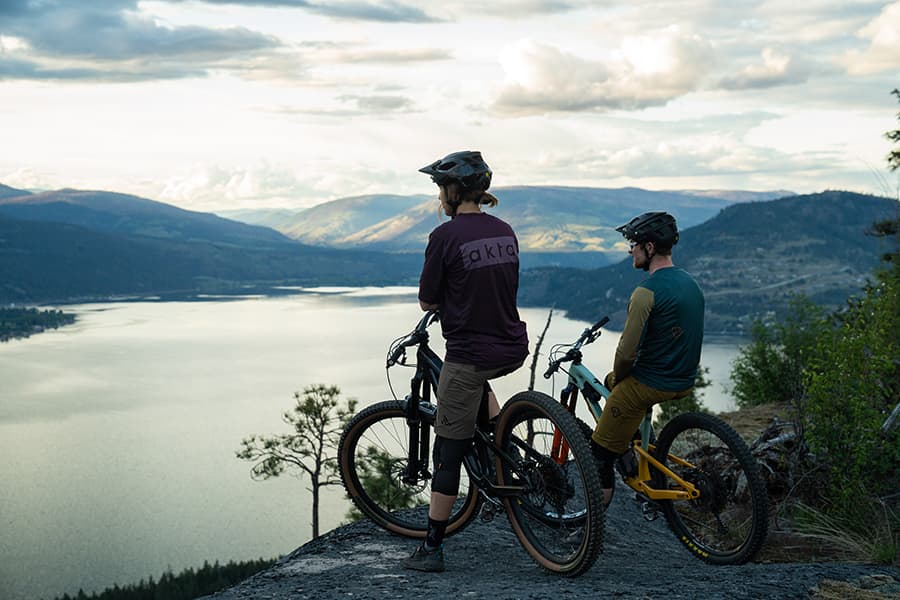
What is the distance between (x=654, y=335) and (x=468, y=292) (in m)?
1.26

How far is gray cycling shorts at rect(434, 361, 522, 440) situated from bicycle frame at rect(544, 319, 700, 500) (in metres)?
0.74

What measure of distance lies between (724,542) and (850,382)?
2.37m

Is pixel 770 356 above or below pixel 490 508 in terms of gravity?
below

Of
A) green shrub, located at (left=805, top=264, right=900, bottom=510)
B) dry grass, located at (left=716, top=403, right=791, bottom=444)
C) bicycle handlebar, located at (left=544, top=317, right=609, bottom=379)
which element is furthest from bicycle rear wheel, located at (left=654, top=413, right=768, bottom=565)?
dry grass, located at (left=716, top=403, right=791, bottom=444)

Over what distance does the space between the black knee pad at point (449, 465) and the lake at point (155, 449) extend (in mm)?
44216

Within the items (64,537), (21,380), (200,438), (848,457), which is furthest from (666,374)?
(21,380)

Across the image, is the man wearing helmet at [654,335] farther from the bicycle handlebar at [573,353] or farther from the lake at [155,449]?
the lake at [155,449]

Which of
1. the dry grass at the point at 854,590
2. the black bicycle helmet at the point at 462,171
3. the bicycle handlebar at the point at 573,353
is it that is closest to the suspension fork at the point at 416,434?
the bicycle handlebar at the point at 573,353

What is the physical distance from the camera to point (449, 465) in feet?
18.0

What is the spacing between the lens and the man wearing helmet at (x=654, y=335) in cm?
535

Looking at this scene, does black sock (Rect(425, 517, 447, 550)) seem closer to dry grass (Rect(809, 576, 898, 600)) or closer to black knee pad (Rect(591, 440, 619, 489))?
black knee pad (Rect(591, 440, 619, 489))

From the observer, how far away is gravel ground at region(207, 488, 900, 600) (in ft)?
16.0

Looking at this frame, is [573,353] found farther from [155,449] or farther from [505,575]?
[155,449]

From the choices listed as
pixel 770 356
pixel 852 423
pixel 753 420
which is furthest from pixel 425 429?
pixel 770 356
